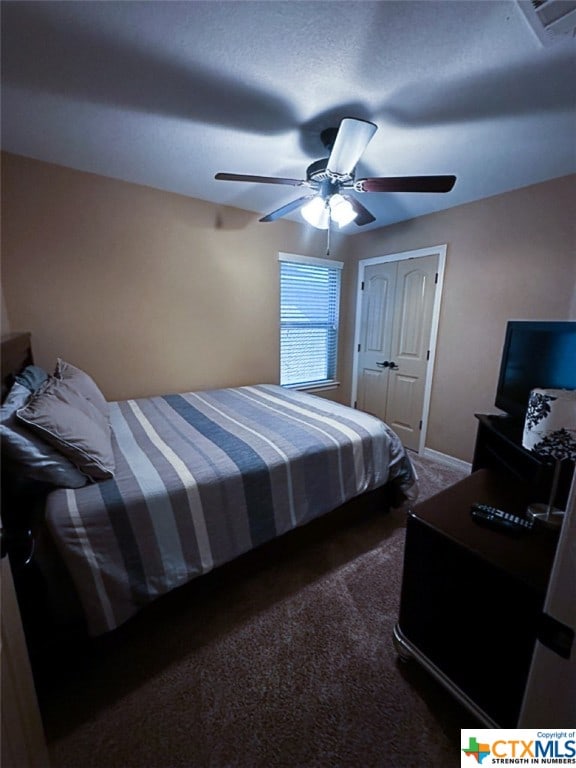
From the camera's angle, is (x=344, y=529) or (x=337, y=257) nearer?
(x=344, y=529)

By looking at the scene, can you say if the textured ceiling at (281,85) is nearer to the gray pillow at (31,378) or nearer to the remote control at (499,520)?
the gray pillow at (31,378)

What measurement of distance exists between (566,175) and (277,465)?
2.83 metres

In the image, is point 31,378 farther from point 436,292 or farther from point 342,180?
point 436,292

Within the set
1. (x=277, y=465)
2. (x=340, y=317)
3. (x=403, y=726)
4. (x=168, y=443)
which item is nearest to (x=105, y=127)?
(x=168, y=443)

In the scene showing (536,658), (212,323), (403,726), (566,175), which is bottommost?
(403,726)

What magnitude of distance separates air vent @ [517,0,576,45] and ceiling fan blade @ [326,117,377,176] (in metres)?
0.55

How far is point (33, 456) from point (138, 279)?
6.17 feet

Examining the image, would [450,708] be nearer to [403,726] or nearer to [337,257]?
[403,726]

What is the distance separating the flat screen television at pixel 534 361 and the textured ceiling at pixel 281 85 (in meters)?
1.09

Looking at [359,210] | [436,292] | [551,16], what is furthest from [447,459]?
[551,16]

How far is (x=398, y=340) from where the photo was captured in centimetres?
342

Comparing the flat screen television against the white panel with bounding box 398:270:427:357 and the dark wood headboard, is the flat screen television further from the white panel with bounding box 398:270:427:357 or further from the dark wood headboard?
the dark wood headboard

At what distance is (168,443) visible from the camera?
1.74 metres

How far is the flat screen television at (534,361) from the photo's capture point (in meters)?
1.69
